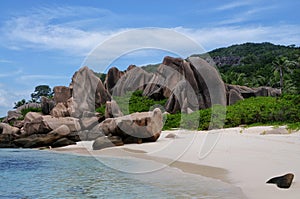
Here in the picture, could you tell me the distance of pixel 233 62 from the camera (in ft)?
328

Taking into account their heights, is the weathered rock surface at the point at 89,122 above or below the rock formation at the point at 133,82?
below

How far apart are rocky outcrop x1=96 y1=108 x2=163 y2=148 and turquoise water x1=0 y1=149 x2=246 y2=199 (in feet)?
17.5

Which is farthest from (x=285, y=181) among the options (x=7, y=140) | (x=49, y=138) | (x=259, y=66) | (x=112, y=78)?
(x=259, y=66)

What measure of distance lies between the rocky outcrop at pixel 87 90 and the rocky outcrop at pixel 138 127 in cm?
1453

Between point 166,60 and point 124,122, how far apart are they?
20.6 meters

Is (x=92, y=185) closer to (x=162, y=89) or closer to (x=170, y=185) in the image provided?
(x=170, y=185)

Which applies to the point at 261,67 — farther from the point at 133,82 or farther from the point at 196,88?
the point at 196,88

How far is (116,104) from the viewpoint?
3002cm

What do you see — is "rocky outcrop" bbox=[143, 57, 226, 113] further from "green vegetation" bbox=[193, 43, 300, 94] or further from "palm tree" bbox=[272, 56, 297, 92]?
"palm tree" bbox=[272, 56, 297, 92]

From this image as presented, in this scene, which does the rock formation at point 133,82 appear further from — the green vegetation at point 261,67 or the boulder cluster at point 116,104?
the green vegetation at point 261,67

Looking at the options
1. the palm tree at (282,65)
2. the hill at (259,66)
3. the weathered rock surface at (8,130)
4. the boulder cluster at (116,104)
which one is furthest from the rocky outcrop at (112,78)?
the palm tree at (282,65)

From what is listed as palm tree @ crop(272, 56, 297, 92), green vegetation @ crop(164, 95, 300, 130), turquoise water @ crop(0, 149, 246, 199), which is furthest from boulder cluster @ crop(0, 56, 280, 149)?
palm tree @ crop(272, 56, 297, 92)

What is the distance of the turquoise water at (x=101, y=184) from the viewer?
812 cm

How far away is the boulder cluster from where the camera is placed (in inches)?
763
